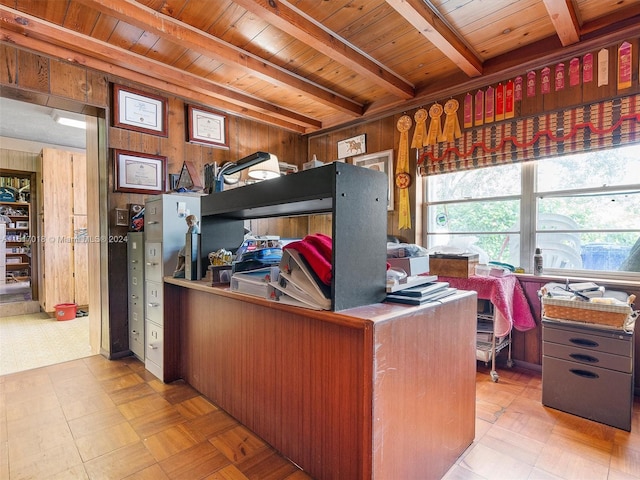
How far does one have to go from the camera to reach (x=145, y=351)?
2.62 metres

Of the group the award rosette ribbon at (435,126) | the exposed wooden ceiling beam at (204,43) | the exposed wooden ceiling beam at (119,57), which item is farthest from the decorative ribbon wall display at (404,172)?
the exposed wooden ceiling beam at (119,57)

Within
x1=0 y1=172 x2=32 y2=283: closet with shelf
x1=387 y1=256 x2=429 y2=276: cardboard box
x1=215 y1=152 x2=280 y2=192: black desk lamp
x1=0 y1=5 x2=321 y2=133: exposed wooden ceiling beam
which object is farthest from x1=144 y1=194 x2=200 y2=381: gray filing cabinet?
x1=0 y1=172 x2=32 y2=283: closet with shelf

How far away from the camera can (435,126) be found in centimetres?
310

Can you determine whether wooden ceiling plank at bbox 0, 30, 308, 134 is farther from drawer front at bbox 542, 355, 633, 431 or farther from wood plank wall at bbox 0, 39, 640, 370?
drawer front at bbox 542, 355, 633, 431

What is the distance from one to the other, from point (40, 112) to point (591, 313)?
5.53 meters

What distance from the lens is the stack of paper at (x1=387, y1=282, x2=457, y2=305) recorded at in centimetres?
122

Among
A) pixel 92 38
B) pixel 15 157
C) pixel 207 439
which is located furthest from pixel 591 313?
pixel 15 157

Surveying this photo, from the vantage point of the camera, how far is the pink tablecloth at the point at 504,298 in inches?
91.6

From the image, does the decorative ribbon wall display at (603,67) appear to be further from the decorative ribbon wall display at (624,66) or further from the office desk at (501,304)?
the office desk at (501,304)

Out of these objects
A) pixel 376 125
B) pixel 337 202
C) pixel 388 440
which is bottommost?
pixel 388 440

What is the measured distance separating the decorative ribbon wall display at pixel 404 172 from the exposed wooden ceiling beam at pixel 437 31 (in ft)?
2.45

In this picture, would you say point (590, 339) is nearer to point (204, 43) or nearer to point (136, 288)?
point (204, 43)

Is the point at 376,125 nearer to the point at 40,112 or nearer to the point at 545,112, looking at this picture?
the point at 545,112

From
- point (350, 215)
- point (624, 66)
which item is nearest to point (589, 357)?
point (350, 215)
